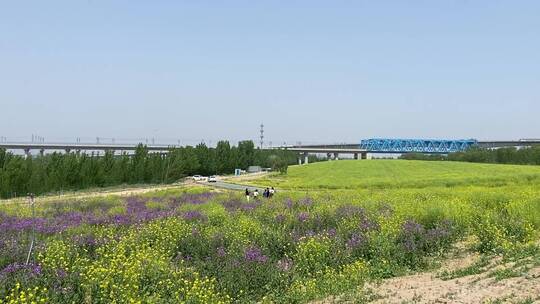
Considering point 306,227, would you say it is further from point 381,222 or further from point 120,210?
point 120,210

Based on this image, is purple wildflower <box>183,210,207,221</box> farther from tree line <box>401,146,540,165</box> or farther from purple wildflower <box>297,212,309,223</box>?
tree line <box>401,146,540,165</box>

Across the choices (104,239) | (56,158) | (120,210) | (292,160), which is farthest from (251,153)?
(104,239)

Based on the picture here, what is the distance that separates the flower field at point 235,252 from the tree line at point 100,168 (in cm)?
4440

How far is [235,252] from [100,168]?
61.0 meters

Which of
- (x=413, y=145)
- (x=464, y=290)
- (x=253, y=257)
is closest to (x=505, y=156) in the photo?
(x=413, y=145)

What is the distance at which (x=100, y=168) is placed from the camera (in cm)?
6788

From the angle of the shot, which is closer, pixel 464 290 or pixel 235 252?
pixel 464 290

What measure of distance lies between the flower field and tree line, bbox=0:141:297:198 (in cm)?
4440

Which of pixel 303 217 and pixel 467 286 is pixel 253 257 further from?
pixel 303 217

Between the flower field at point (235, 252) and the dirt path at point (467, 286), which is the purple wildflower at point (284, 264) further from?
the dirt path at point (467, 286)

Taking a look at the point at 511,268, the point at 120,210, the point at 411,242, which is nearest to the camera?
the point at 511,268

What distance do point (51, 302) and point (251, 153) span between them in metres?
119

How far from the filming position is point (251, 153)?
127 metres

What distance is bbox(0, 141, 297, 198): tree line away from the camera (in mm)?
56719
